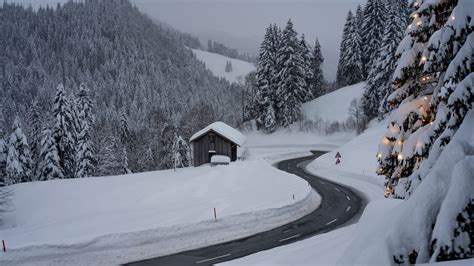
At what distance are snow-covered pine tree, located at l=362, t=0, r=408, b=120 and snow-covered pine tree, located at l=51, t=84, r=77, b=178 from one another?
42.1 meters

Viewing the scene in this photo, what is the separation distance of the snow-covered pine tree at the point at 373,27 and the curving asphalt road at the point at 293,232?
43.9 m

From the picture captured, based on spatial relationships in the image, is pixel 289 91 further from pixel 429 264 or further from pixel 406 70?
pixel 429 264

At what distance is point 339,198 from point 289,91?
1592 inches

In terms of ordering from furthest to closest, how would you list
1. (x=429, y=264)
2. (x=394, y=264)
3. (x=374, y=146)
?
(x=374, y=146) < (x=394, y=264) < (x=429, y=264)

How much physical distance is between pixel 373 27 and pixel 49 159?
6141 centimetres

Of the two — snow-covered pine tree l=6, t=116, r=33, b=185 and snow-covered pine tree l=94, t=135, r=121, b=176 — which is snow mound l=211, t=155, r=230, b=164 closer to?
snow-covered pine tree l=94, t=135, r=121, b=176

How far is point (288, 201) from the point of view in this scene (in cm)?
2370

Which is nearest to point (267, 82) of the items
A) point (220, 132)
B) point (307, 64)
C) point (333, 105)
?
point (307, 64)

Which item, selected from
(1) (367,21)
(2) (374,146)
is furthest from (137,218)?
(1) (367,21)

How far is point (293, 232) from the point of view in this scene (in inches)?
779

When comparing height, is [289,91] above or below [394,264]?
above

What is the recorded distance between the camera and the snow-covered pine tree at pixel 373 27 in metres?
65.2

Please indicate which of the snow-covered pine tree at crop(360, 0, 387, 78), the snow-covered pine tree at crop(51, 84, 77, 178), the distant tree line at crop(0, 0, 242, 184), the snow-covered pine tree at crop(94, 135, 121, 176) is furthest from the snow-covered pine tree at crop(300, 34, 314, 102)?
the snow-covered pine tree at crop(51, 84, 77, 178)

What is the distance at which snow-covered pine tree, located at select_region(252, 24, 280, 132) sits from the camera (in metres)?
66.6
